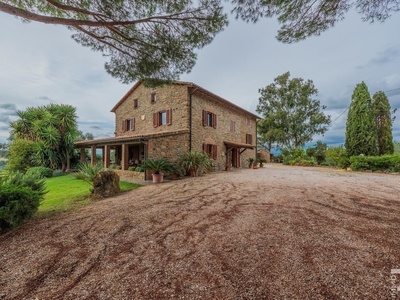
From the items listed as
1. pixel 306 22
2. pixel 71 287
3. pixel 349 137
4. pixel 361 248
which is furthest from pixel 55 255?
pixel 349 137

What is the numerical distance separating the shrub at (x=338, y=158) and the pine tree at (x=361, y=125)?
932mm

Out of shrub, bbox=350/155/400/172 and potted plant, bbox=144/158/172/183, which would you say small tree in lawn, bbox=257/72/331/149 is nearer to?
shrub, bbox=350/155/400/172

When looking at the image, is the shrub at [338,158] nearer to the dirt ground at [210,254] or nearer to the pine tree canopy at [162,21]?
the dirt ground at [210,254]

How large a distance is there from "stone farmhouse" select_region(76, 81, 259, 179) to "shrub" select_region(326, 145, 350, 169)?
26.9 feet

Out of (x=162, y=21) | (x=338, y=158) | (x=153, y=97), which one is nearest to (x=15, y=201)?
(x=162, y=21)

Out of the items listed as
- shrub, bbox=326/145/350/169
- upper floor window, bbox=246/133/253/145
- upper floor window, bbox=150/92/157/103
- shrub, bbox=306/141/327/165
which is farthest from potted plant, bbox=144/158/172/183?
shrub, bbox=306/141/327/165

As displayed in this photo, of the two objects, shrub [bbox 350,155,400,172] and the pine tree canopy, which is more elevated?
the pine tree canopy

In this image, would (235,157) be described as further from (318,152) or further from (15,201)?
(15,201)

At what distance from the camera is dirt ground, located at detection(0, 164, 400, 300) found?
192 cm

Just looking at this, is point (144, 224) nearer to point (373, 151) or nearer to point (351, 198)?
point (351, 198)

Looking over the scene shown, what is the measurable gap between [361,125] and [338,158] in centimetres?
349

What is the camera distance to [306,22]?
5184mm

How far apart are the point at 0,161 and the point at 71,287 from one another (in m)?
23.5

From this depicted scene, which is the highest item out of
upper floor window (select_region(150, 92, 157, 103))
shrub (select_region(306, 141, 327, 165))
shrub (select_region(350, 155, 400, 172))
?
upper floor window (select_region(150, 92, 157, 103))
